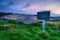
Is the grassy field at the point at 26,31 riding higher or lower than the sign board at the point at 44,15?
lower

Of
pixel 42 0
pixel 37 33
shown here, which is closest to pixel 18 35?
pixel 37 33

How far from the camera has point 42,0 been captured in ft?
11.4

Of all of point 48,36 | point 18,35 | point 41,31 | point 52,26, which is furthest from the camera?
point 52,26

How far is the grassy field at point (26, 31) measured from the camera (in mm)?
2926

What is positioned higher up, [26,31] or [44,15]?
[44,15]

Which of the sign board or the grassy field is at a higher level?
the sign board

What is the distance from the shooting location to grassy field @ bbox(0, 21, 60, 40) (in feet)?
9.60

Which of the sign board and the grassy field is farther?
the sign board

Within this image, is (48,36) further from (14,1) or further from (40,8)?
(14,1)

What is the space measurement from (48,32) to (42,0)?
560mm

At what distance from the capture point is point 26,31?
10.5ft

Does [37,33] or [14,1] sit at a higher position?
[14,1]

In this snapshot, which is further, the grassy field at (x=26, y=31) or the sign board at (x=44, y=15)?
the sign board at (x=44, y=15)

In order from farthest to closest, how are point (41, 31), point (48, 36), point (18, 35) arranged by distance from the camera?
1. point (41, 31)
2. point (48, 36)
3. point (18, 35)
